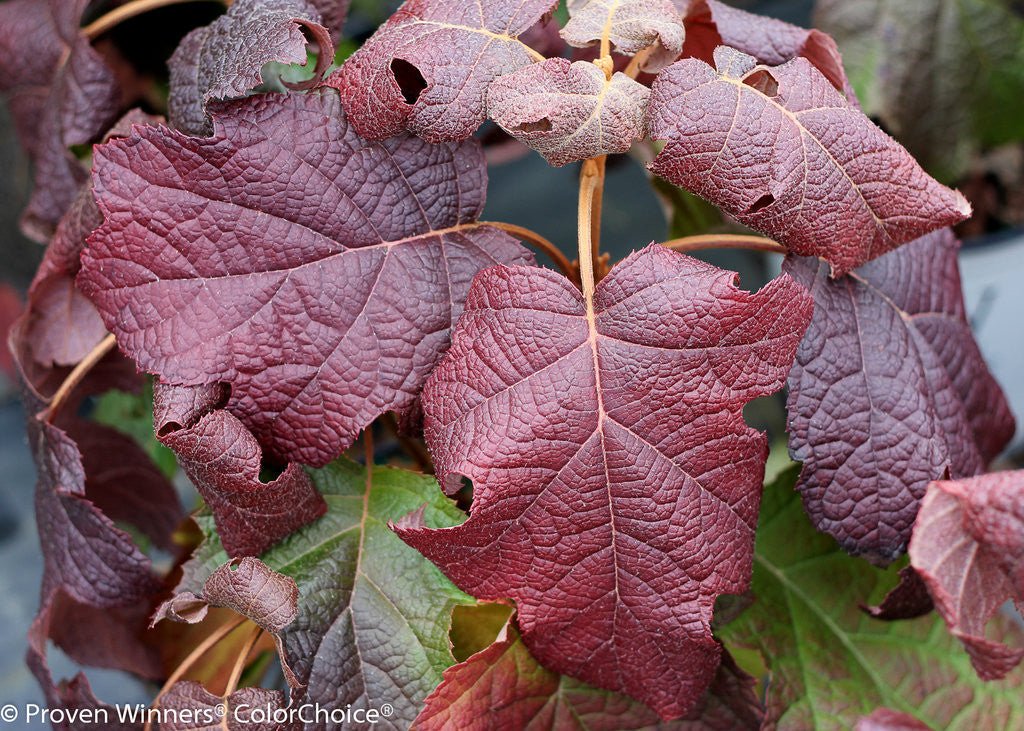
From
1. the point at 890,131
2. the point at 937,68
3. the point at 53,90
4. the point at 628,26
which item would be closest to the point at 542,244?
the point at 628,26

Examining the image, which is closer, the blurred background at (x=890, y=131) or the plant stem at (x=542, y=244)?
the plant stem at (x=542, y=244)

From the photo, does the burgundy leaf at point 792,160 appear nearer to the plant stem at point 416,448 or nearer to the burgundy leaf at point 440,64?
the burgundy leaf at point 440,64

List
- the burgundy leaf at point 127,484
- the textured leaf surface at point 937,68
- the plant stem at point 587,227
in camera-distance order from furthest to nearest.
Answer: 1. the textured leaf surface at point 937,68
2. the burgundy leaf at point 127,484
3. the plant stem at point 587,227

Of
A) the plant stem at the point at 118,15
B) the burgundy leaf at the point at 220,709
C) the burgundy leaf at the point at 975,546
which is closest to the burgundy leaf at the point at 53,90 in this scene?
the plant stem at the point at 118,15

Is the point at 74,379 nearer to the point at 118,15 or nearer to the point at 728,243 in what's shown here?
the point at 118,15

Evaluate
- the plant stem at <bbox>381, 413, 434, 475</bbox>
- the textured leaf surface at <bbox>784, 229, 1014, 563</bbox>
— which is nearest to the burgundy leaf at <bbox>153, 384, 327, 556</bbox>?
the plant stem at <bbox>381, 413, 434, 475</bbox>

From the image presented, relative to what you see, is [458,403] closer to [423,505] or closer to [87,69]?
[423,505]
